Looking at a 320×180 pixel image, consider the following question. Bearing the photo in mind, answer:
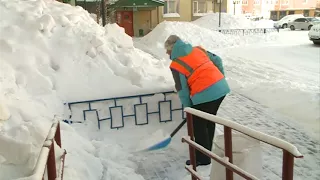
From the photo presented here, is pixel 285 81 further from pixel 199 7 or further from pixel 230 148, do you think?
pixel 199 7

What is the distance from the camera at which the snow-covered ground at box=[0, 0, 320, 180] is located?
3.25m

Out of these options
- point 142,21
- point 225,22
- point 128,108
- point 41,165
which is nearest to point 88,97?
point 128,108

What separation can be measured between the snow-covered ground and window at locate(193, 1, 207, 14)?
1003 inches

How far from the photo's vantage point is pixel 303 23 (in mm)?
29344

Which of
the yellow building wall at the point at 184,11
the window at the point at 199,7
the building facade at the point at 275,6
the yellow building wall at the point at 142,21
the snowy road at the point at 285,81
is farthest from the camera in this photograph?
the building facade at the point at 275,6

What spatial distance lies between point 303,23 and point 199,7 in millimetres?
9477

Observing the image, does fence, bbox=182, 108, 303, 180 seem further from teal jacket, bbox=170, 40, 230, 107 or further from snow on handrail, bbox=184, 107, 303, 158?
teal jacket, bbox=170, 40, 230, 107

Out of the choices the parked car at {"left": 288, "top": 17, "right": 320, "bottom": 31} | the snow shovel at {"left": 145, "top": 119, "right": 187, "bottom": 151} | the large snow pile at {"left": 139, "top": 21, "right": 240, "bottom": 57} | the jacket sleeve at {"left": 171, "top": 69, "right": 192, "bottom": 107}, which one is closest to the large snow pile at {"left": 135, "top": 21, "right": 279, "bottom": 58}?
the large snow pile at {"left": 139, "top": 21, "right": 240, "bottom": 57}

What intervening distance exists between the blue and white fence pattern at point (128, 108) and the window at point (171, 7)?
26469 mm

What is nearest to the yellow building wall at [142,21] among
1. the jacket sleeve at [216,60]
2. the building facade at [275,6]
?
the jacket sleeve at [216,60]

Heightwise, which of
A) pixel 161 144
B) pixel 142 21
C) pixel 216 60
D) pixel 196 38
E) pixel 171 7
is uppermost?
pixel 171 7

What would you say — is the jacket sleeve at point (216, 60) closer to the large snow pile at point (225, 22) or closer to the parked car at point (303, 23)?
the large snow pile at point (225, 22)

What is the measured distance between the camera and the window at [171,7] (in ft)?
98.4

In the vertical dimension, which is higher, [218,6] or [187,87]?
[218,6]
